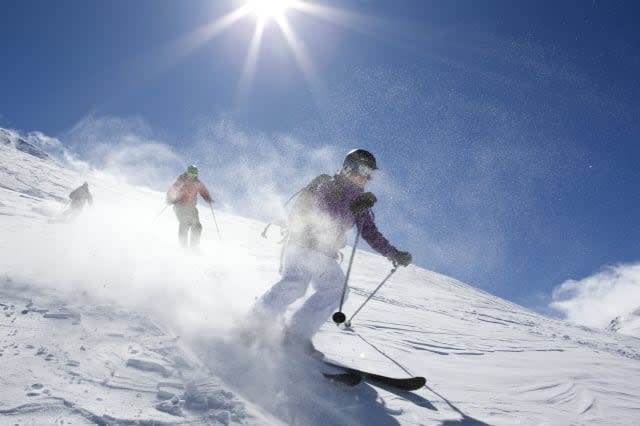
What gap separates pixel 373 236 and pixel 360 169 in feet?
2.61

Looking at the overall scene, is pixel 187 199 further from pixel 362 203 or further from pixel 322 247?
pixel 362 203

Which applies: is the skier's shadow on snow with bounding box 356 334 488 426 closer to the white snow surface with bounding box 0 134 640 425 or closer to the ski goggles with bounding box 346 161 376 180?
the white snow surface with bounding box 0 134 640 425

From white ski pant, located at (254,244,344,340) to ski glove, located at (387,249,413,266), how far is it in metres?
0.64

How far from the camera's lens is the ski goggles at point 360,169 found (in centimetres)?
434

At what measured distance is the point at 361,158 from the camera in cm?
438

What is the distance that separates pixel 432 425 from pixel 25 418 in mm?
2408

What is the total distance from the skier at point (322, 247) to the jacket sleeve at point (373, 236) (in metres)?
0.05

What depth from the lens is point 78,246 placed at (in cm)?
702

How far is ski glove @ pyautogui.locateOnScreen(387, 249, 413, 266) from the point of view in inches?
170

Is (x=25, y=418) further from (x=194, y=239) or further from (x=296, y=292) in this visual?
(x=194, y=239)

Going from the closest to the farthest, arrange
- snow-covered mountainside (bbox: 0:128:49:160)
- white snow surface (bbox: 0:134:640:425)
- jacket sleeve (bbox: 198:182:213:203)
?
white snow surface (bbox: 0:134:640:425) < jacket sleeve (bbox: 198:182:213:203) < snow-covered mountainside (bbox: 0:128:49:160)

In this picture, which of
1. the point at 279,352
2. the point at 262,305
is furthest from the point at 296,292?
the point at 279,352

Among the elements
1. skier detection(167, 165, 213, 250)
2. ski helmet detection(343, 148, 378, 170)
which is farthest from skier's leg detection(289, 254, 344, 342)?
skier detection(167, 165, 213, 250)

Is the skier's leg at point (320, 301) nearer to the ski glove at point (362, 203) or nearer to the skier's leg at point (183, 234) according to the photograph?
the ski glove at point (362, 203)
